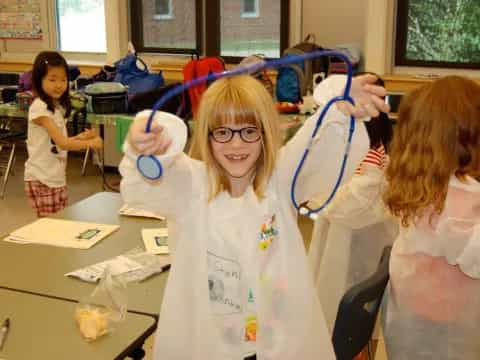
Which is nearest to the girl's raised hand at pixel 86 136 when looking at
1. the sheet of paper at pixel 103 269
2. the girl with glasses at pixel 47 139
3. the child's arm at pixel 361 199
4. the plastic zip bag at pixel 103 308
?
the girl with glasses at pixel 47 139

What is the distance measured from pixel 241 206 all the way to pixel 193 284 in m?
Result: 0.20

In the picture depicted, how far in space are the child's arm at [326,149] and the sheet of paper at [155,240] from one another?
0.78m

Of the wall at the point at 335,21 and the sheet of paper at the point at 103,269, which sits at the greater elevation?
the wall at the point at 335,21

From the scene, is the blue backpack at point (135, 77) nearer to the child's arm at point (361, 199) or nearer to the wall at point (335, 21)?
the wall at point (335, 21)

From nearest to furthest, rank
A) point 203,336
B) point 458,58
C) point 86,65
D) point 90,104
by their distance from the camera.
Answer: point 203,336 → point 90,104 → point 458,58 → point 86,65

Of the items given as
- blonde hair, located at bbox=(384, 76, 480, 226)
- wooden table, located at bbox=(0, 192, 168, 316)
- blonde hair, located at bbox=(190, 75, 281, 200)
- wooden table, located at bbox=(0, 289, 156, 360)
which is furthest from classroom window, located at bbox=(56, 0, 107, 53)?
blonde hair, located at bbox=(190, 75, 281, 200)

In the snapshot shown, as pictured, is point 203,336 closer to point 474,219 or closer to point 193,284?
point 193,284

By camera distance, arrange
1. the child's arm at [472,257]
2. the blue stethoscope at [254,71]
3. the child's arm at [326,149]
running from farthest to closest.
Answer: the child's arm at [472,257]
the child's arm at [326,149]
the blue stethoscope at [254,71]

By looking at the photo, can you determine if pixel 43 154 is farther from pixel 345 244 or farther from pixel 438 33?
pixel 438 33

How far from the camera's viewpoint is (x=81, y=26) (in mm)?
6871

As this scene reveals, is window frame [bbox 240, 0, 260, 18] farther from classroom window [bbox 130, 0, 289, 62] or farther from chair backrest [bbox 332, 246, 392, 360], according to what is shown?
chair backrest [bbox 332, 246, 392, 360]

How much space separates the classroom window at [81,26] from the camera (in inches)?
264

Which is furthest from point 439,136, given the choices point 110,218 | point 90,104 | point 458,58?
point 458,58

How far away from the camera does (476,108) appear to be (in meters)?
1.72
